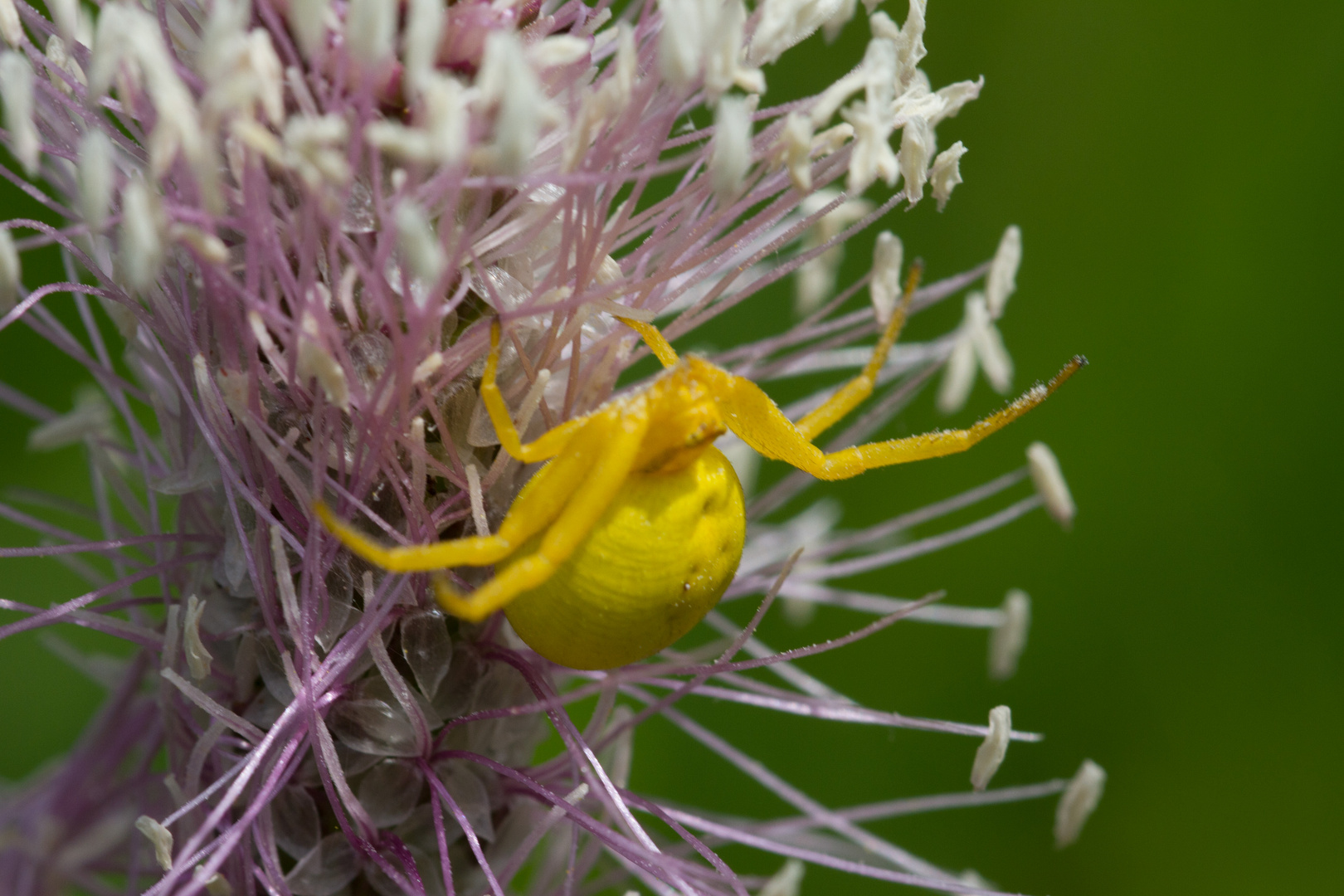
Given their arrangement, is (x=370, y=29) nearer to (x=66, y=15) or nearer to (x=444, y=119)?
(x=444, y=119)

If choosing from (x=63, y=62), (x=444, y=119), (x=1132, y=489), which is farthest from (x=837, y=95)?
(x=1132, y=489)

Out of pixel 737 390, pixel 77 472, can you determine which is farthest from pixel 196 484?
pixel 77 472

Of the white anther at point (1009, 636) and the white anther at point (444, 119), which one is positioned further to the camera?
the white anther at point (1009, 636)

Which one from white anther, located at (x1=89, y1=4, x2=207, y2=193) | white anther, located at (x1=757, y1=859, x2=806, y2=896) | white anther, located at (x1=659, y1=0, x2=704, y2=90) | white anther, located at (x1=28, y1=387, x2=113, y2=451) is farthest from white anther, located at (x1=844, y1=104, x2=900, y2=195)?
white anther, located at (x1=28, y1=387, x2=113, y2=451)

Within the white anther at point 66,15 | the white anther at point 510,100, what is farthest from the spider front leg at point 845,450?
the white anther at point 66,15

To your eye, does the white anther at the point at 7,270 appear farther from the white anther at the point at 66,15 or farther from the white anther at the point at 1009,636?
the white anther at the point at 1009,636

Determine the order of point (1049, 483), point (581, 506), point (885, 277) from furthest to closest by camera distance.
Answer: point (1049, 483) → point (885, 277) → point (581, 506)

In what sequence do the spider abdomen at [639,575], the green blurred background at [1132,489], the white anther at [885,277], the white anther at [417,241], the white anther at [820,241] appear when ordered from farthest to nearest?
the green blurred background at [1132,489]
the white anther at [820,241]
the white anther at [885,277]
the spider abdomen at [639,575]
the white anther at [417,241]
